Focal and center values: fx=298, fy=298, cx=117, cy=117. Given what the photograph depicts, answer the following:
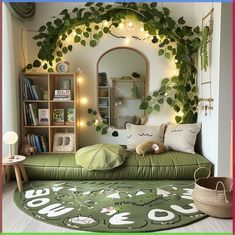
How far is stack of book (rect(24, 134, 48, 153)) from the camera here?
385 cm

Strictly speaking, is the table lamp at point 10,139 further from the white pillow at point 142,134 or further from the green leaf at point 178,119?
the green leaf at point 178,119

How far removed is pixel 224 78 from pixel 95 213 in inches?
73.2

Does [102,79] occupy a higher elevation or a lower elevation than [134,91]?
higher

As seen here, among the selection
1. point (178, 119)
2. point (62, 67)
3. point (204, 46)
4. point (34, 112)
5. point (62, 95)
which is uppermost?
point (204, 46)

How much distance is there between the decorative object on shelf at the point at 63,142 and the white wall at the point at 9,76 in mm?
515

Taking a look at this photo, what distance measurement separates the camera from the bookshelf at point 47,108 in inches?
150

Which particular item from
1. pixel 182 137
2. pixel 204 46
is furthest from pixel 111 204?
pixel 204 46

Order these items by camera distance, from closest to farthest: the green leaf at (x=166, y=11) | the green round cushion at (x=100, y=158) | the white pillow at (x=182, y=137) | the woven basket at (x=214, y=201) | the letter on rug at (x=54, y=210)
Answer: the woven basket at (x=214, y=201) < the letter on rug at (x=54, y=210) < the green round cushion at (x=100, y=158) < the white pillow at (x=182, y=137) < the green leaf at (x=166, y=11)

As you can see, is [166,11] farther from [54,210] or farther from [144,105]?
[54,210]

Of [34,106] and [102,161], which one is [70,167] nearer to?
[102,161]

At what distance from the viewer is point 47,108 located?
13.0ft

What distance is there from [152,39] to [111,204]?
2300 mm

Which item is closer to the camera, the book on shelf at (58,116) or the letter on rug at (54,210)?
the letter on rug at (54,210)

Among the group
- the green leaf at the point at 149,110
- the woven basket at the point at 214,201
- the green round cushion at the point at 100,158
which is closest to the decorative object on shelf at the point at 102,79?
the green leaf at the point at 149,110
